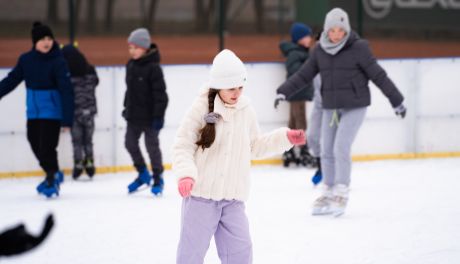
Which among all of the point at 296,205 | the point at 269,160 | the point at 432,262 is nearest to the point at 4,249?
the point at 432,262

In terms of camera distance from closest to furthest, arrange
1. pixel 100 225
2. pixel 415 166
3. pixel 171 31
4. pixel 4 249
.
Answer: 1. pixel 4 249
2. pixel 100 225
3. pixel 415 166
4. pixel 171 31

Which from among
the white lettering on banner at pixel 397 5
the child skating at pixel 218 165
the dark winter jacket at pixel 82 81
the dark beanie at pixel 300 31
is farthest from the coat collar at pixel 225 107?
the white lettering on banner at pixel 397 5

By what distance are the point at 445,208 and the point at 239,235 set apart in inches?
128

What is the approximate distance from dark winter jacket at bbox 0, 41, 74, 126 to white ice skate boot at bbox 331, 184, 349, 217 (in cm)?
207

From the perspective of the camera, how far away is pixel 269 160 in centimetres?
1002

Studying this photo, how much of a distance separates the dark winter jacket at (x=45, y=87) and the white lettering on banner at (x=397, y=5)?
12429mm

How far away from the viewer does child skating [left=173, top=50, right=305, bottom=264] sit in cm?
443

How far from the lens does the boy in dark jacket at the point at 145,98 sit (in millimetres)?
7824

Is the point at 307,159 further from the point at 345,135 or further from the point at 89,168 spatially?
the point at 345,135

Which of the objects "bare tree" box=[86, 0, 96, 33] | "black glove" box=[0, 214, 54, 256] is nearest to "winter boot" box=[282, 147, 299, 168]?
"black glove" box=[0, 214, 54, 256]

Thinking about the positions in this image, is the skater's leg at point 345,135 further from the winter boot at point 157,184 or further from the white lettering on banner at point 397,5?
the white lettering on banner at point 397,5

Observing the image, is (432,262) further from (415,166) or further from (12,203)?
(415,166)

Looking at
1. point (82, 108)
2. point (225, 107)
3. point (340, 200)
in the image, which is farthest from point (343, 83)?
point (82, 108)

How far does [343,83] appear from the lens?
6996 mm
